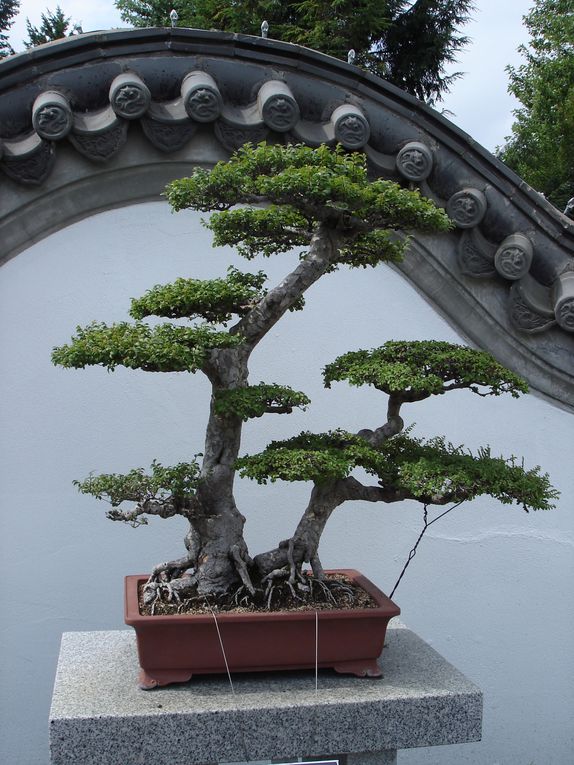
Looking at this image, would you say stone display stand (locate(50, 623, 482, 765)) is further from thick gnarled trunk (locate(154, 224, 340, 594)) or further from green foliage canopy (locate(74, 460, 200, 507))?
green foliage canopy (locate(74, 460, 200, 507))

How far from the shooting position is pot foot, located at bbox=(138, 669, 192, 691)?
2004 millimetres

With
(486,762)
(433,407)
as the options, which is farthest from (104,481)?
(486,762)

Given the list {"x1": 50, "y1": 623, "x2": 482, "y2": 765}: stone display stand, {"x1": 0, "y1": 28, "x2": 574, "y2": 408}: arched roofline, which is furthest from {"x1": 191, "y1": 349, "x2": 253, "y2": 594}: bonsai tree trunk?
{"x1": 0, "y1": 28, "x2": 574, "y2": 408}: arched roofline

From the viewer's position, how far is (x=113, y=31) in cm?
271

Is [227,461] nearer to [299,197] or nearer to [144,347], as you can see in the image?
[144,347]

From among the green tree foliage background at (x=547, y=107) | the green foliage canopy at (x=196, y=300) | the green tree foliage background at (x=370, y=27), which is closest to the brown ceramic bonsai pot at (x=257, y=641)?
the green foliage canopy at (x=196, y=300)

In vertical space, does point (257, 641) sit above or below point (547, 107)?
below

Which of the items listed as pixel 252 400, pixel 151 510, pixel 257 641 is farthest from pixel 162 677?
pixel 252 400

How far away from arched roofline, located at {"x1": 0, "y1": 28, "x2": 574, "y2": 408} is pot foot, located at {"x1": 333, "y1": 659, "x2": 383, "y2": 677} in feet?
4.21

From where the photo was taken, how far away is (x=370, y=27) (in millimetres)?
6500

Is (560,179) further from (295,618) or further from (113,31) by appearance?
(295,618)

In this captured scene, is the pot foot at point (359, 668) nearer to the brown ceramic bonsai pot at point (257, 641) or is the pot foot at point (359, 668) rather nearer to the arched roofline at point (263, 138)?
the brown ceramic bonsai pot at point (257, 641)

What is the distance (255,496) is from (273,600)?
33.4 inches

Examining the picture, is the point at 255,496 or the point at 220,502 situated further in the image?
the point at 255,496
